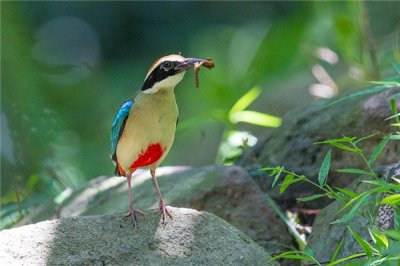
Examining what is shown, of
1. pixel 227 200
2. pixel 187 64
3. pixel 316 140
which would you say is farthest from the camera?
pixel 316 140

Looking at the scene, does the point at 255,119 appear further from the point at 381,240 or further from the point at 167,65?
the point at 381,240

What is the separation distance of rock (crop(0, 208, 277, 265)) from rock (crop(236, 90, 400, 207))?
1332 mm

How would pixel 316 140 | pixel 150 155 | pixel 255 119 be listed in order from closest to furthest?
pixel 150 155 → pixel 316 140 → pixel 255 119

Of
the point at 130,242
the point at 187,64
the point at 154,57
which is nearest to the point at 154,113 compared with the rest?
the point at 187,64

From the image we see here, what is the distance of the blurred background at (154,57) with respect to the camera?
23.6 feet

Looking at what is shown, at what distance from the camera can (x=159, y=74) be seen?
421cm

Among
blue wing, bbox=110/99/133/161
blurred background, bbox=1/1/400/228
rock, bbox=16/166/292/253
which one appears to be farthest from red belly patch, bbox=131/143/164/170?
blurred background, bbox=1/1/400/228

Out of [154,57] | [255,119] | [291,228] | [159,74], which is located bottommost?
[154,57]

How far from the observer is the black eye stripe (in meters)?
4.16

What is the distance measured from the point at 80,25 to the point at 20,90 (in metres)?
2.32

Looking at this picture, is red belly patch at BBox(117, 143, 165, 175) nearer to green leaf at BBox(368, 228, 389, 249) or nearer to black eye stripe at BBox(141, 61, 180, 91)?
black eye stripe at BBox(141, 61, 180, 91)

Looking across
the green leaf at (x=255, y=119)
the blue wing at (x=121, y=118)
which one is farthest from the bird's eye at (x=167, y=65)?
the green leaf at (x=255, y=119)

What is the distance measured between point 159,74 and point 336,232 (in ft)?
3.93

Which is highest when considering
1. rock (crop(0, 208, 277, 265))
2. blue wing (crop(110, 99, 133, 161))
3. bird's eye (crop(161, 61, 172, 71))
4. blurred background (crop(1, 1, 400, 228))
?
bird's eye (crop(161, 61, 172, 71))
